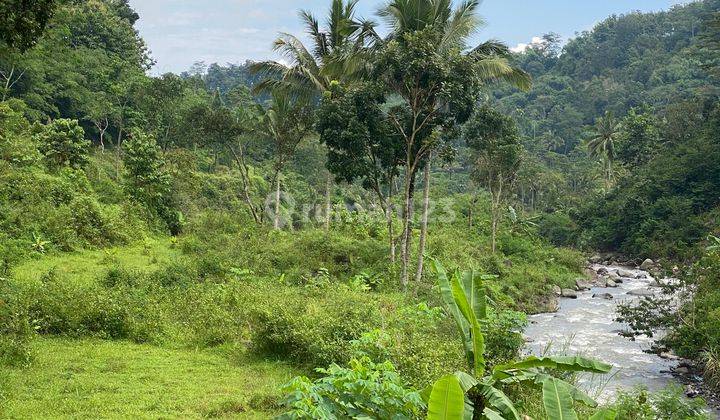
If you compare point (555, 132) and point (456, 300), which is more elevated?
point (555, 132)

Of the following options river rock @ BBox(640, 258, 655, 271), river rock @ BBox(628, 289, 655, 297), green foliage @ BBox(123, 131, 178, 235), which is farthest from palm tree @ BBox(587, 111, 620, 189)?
green foliage @ BBox(123, 131, 178, 235)

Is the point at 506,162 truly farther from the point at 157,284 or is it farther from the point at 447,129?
the point at 157,284

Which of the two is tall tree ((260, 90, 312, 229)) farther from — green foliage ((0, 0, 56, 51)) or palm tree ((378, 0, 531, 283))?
green foliage ((0, 0, 56, 51))

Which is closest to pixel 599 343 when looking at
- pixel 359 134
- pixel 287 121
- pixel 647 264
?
pixel 359 134

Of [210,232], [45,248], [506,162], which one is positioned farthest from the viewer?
[506,162]

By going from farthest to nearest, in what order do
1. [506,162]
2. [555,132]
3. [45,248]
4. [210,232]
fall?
[555,132] < [506,162] < [210,232] < [45,248]

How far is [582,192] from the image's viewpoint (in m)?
51.2

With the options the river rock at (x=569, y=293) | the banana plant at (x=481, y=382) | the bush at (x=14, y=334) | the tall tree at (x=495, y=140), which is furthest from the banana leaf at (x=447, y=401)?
the tall tree at (x=495, y=140)

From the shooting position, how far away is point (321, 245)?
1866 cm

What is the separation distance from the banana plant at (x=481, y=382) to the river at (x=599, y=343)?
2768 millimetres

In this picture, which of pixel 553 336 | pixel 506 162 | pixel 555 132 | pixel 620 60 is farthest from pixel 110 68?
pixel 620 60

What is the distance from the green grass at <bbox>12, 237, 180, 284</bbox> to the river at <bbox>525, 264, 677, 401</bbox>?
1085 cm

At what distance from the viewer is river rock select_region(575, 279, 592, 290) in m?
25.7

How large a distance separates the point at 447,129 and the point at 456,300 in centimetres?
1118
